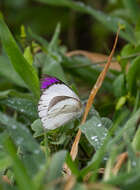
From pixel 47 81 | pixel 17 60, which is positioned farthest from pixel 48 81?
pixel 17 60

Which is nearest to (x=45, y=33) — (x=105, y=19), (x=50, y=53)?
(x=105, y=19)

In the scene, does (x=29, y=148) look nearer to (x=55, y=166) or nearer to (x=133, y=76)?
(x=55, y=166)

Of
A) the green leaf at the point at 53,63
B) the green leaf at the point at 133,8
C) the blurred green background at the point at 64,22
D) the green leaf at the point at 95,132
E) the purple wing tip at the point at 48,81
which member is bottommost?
the blurred green background at the point at 64,22

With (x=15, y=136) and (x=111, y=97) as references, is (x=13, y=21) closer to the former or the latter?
(x=111, y=97)

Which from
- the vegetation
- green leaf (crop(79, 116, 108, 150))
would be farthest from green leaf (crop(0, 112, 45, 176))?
green leaf (crop(79, 116, 108, 150))

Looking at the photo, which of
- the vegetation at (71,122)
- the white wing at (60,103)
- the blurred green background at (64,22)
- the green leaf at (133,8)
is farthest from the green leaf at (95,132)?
the blurred green background at (64,22)

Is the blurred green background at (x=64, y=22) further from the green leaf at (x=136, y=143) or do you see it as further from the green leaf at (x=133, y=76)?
the green leaf at (x=136, y=143)
